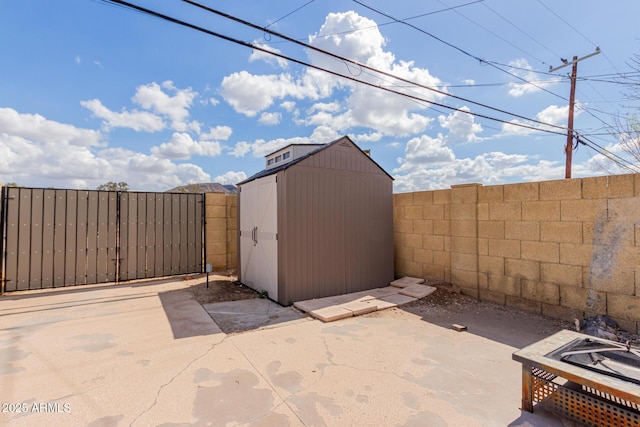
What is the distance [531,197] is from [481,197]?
2.58 feet

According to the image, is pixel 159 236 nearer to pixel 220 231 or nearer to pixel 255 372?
pixel 220 231

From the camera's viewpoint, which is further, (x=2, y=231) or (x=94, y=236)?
(x=94, y=236)

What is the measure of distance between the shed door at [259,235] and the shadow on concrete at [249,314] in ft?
1.20

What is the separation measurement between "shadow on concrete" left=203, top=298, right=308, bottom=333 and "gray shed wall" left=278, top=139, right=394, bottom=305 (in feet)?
1.02

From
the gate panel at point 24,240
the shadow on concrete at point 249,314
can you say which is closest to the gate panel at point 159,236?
the gate panel at point 24,240

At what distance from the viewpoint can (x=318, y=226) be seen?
532cm

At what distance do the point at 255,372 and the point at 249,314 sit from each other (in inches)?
71.5

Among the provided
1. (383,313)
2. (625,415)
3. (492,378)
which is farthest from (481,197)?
(625,415)

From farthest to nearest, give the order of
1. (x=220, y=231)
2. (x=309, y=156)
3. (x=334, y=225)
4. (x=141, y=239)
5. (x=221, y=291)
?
(x=220, y=231) < (x=141, y=239) < (x=221, y=291) < (x=334, y=225) < (x=309, y=156)

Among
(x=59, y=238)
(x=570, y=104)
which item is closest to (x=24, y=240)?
(x=59, y=238)

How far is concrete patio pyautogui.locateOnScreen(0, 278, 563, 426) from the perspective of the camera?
2.17 meters

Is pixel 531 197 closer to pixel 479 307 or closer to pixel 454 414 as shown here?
pixel 479 307

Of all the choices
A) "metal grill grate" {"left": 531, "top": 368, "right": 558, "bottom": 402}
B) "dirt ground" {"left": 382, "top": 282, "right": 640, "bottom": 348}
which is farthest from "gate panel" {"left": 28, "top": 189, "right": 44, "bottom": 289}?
"metal grill grate" {"left": 531, "top": 368, "right": 558, "bottom": 402}

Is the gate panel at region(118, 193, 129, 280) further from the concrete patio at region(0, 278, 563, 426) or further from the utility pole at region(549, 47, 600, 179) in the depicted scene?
the utility pole at region(549, 47, 600, 179)
